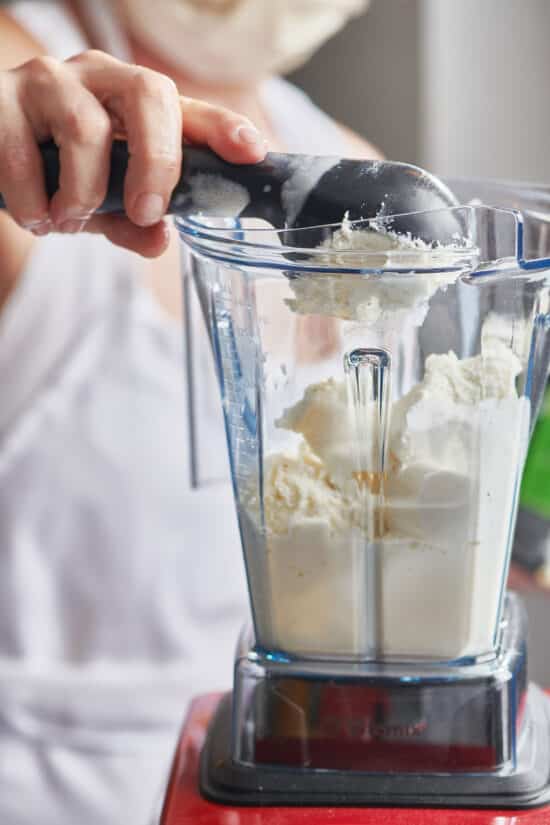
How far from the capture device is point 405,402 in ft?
1.37

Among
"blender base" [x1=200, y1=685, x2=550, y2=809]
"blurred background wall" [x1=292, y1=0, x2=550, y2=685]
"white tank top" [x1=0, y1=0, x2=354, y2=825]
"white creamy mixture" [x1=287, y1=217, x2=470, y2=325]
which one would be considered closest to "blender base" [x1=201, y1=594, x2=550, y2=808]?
"blender base" [x1=200, y1=685, x2=550, y2=809]

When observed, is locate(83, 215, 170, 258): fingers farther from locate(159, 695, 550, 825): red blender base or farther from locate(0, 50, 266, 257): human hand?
locate(159, 695, 550, 825): red blender base

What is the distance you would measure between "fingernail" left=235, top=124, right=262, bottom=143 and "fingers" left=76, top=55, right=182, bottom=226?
0.09 feet

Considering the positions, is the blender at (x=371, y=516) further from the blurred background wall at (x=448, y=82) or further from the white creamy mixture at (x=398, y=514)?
the blurred background wall at (x=448, y=82)

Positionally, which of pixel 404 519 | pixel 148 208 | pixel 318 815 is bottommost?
pixel 318 815

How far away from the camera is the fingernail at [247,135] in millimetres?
421

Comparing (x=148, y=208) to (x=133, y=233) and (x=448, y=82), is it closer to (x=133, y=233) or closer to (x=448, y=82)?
(x=133, y=233)

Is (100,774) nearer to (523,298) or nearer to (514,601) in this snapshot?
(514,601)

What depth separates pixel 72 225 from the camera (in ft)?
1.58

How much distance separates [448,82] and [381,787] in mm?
1392

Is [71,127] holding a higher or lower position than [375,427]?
higher

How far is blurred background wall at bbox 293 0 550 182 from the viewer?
1.59 m

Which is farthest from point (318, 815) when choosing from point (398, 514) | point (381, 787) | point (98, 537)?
point (98, 537)

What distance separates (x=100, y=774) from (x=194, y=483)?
42 centimetres
